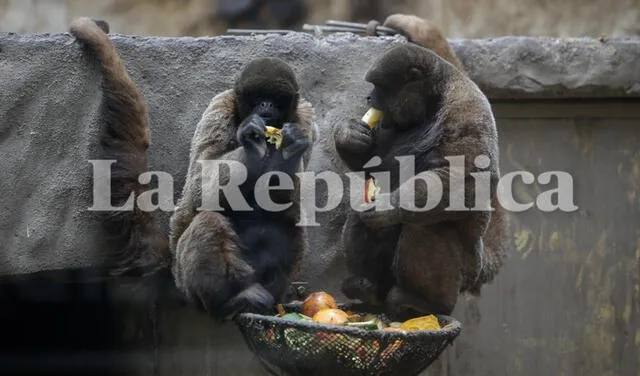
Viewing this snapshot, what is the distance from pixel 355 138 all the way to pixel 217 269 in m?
1.00

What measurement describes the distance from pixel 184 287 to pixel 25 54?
6.38ft

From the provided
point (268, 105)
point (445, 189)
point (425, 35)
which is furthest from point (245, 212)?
point (425, 35)

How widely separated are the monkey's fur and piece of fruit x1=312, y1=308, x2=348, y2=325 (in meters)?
0.49

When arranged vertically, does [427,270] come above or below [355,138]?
below

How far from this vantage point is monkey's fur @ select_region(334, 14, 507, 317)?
5270 mm

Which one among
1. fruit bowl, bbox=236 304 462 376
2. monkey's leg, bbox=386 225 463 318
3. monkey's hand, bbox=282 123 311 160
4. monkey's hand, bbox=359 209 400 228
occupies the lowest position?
fruit bowl, bbox=236 304 462 376

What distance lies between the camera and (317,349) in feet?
15.3

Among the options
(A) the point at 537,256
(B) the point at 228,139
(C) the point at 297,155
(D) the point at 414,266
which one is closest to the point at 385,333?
(D) the point at 414,266

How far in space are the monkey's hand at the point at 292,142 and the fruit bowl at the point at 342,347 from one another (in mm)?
924

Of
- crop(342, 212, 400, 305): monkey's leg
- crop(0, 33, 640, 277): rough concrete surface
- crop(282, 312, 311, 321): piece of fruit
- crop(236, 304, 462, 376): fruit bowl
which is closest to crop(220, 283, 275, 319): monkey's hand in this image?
crop(282, 312, 311, 321): piece of fruit

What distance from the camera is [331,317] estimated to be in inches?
195

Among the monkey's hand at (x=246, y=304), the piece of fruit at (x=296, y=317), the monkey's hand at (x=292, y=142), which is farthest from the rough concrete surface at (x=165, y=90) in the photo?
the piece of fruit at (x=296, y=317)

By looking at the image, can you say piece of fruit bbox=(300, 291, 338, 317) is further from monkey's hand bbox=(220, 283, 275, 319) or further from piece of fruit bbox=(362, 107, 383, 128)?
piece of fruit bbox=(362, 107, 383, 128)

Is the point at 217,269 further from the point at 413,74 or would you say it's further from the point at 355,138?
the point at 413,74
